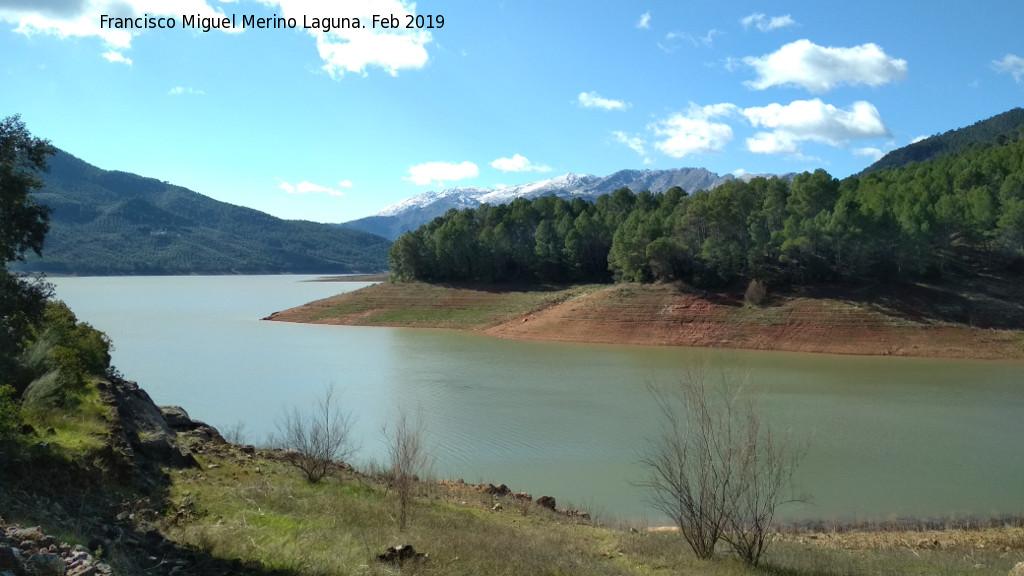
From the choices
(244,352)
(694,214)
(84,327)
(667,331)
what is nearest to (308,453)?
(84,327)

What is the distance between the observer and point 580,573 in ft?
24.1

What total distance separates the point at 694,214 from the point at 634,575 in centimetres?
5014

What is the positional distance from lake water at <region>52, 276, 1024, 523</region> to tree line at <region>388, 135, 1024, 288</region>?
1134 cm

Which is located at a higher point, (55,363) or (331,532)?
(55,363)

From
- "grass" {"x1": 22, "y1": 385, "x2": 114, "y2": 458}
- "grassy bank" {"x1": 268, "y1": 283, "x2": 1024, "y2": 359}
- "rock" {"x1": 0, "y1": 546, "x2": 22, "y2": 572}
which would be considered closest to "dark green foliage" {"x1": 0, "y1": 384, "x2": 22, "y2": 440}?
"grass" {"x1": 22, "y1": 385, "x2": 114, "y2": 458}

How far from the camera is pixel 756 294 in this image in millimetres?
46375

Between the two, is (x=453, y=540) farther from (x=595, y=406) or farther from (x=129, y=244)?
(x=129, y=244)

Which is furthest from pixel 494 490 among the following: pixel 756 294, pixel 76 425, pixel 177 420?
pixel 756 294

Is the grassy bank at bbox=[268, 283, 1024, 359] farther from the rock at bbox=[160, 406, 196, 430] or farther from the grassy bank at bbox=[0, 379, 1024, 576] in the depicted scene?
the rock at bbox=[160, 406, 196, 430]

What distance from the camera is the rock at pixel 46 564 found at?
4789 millimetres

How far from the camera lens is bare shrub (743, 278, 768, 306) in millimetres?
46188

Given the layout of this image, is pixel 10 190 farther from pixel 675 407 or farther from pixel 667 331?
pixel 667 331

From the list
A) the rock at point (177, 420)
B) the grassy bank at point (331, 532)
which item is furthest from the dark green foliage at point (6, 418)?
the rock at point (177, 420)

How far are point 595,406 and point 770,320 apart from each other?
82.2ft
